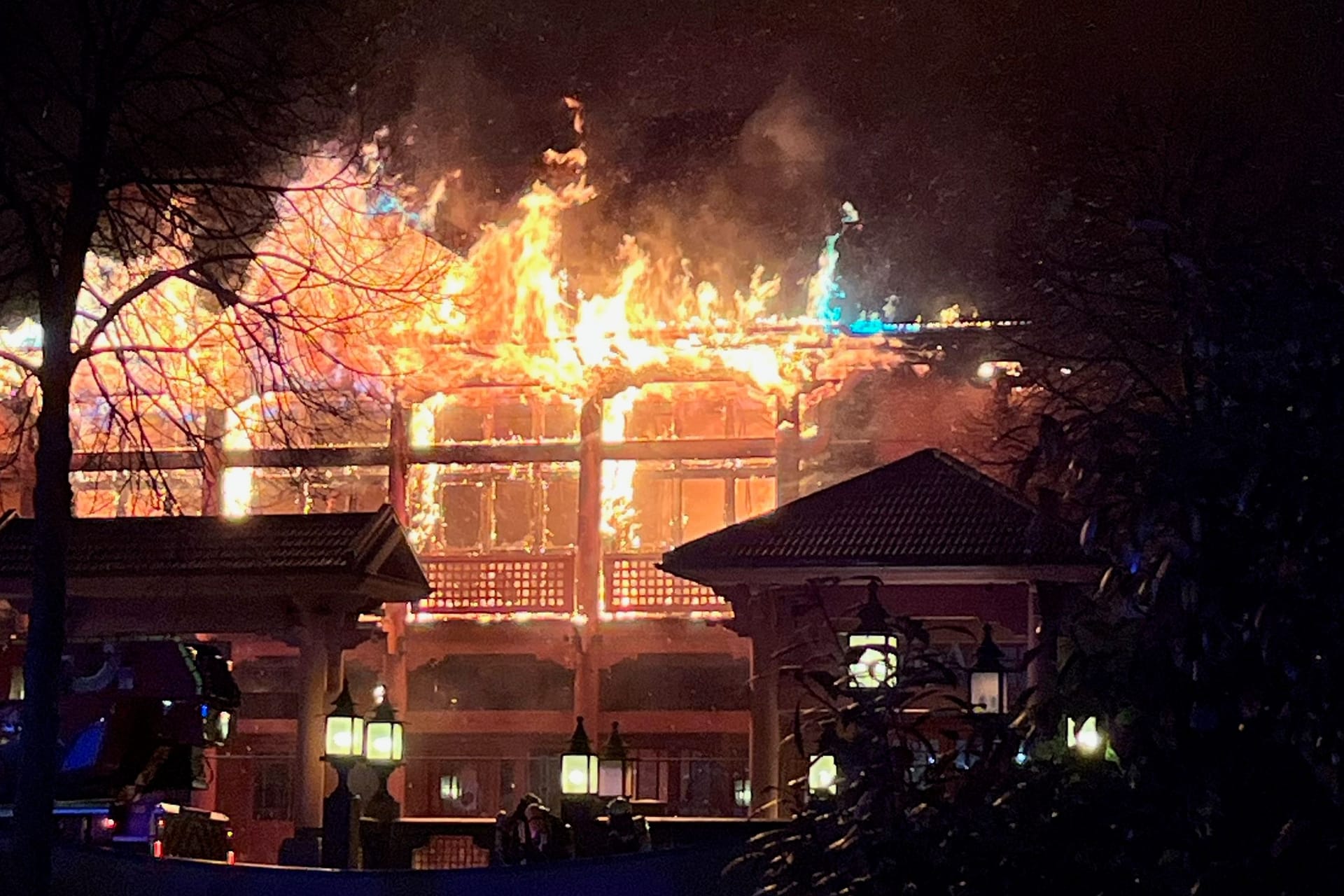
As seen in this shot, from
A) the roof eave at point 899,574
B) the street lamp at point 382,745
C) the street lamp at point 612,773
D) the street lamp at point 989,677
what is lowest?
the street lamp at point 612,773

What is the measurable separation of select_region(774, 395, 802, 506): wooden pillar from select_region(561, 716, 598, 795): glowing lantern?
604 cm

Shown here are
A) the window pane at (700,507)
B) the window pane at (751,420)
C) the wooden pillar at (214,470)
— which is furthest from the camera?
the window pane at (700,507)

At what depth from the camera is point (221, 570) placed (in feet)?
52.9

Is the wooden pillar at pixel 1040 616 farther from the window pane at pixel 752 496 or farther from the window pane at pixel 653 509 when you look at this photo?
the window pane at pixel 653 509

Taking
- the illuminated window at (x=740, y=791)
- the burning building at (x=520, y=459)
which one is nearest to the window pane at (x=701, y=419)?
the burning building at (x=520, y=459)

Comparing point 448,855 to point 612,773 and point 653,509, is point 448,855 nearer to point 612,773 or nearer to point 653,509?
point 612,773

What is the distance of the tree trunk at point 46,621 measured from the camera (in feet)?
38.1

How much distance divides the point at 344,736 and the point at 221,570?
2.36 meters

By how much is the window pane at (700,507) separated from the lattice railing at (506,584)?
8.10 feet

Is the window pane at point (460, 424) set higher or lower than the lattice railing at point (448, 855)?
higher

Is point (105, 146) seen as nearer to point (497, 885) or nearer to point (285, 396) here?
point (497, 885)

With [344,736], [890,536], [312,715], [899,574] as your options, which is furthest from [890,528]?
[312,715]

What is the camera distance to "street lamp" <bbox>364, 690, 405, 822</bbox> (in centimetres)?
1535

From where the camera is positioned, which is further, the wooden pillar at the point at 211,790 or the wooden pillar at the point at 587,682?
the wooden pillar at the point at 211,790
